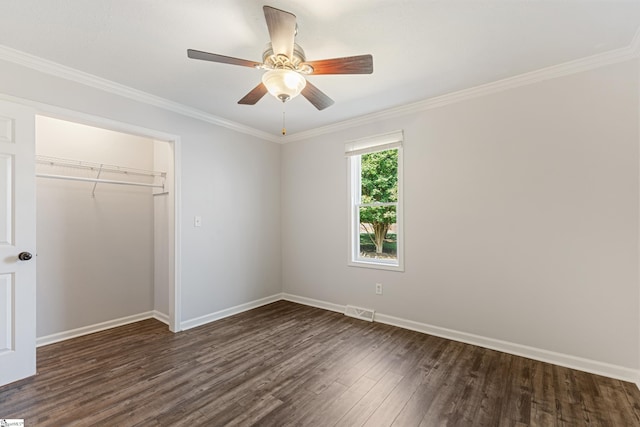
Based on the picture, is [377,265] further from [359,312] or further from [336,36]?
[336,36]

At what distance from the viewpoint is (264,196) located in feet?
14.2

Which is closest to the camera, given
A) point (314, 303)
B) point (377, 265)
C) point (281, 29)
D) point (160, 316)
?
point (281, 29)

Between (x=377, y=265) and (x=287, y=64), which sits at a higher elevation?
(x=287, y=64)

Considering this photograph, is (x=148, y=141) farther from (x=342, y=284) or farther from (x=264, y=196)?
(x=342, y=284)

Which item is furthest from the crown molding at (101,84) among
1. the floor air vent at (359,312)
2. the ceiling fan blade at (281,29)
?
the floor air vent at (359,312)

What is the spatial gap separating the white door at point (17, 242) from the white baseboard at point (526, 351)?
3238mm

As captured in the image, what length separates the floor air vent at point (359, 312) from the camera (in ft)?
11.6

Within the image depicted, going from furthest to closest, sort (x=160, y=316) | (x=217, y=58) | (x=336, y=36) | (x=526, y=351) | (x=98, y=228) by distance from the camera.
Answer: (x=160, y=316) < (x=98, y=228) < (x=526, y=351) < (x=336, y=36) < (x=217, y=58)

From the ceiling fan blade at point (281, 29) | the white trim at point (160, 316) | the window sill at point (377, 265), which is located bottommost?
the white trim at point (160, 316)

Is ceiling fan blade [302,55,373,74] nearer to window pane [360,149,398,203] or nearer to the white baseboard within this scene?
window pane [360,149,398,203]

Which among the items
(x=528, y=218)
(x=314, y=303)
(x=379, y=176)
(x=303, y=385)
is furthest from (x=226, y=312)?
(x=528, y=218)

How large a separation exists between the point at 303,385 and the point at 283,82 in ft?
7.00

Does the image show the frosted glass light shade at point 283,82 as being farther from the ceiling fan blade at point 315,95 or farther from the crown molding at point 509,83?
the crown molding at point 509,83

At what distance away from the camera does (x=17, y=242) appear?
2.23m
